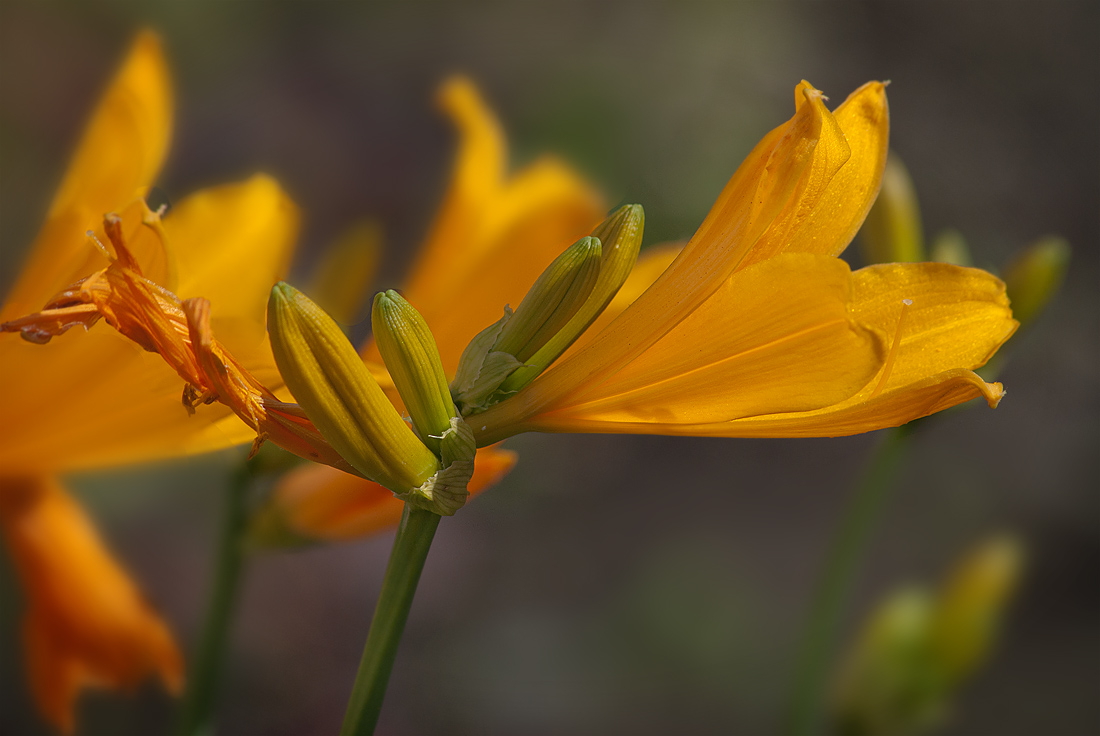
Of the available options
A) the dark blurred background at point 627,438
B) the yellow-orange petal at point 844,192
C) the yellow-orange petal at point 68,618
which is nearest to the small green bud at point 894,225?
the yellow-orange petal at point 844,192

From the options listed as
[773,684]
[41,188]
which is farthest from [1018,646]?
[41,188]

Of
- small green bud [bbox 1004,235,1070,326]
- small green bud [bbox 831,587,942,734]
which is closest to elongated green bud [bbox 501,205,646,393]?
small green bud [bbox 1004,235,1070,326]

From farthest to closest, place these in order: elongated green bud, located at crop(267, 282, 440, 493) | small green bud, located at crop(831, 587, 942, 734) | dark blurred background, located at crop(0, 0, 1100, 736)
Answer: dark blurred background, located at crop(0, 0, 1100, 736), small green bud, located at crop(831, 587, 942, 734), elongated green bud, located at crop(267, 282, 440, 493)

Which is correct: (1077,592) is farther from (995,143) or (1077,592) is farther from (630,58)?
(630,58)

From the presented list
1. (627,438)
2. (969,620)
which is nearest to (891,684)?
(969,620)

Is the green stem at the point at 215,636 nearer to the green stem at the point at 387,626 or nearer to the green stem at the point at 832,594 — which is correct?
the green stem at the point at 387,626

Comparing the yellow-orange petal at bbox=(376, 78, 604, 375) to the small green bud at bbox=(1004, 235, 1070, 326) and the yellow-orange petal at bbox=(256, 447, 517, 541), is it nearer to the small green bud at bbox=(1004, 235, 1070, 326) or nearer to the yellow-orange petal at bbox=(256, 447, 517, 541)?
the yellow-orange petal at bbox=(256, 447, 517, 541)
